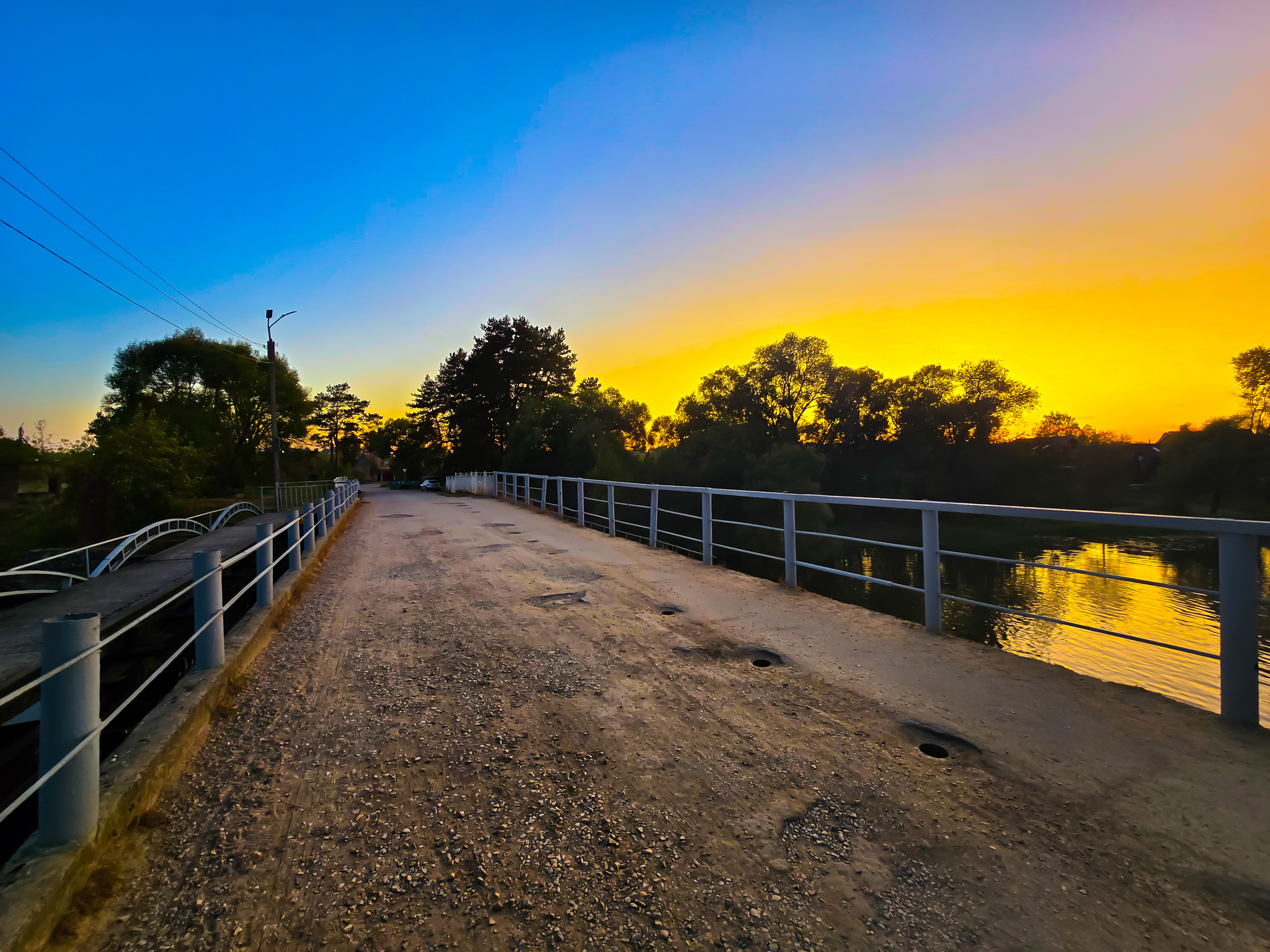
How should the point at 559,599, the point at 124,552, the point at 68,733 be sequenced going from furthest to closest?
the point at 124,552 → the point at 559,599 → the point at 68,733

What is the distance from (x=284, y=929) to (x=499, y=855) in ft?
2.16

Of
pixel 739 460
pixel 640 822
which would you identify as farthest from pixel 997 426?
pixel 640 822

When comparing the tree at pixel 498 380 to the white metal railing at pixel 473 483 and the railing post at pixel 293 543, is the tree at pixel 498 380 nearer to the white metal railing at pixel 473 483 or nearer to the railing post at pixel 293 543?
the white metal railing at pixel 473 483

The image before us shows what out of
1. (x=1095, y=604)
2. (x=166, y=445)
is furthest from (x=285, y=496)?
(x=1095, y=604)

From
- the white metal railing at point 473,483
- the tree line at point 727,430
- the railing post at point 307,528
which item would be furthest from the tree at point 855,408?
the railing post at point 307,528

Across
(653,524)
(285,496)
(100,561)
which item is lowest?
(100,561)

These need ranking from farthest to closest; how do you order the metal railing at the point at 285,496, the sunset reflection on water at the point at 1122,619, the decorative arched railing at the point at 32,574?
the metal railing at the point at 285,496
the sunset reflection on water at the point at 1122,619
the decorative arched railing at the point at 32,574

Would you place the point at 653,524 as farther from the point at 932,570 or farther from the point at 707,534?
the point at 932,570

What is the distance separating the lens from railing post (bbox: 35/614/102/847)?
2.01 meters

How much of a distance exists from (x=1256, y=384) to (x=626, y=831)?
153 feet

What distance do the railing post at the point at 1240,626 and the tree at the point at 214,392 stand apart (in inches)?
2023

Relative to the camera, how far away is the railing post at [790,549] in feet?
20.6

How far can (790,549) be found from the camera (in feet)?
21.0

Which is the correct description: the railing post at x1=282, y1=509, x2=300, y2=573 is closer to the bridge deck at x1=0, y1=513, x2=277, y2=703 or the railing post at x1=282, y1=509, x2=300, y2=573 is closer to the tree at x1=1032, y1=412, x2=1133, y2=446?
the bridge deck at x1=0, y1=513, x2=277, y2=703
